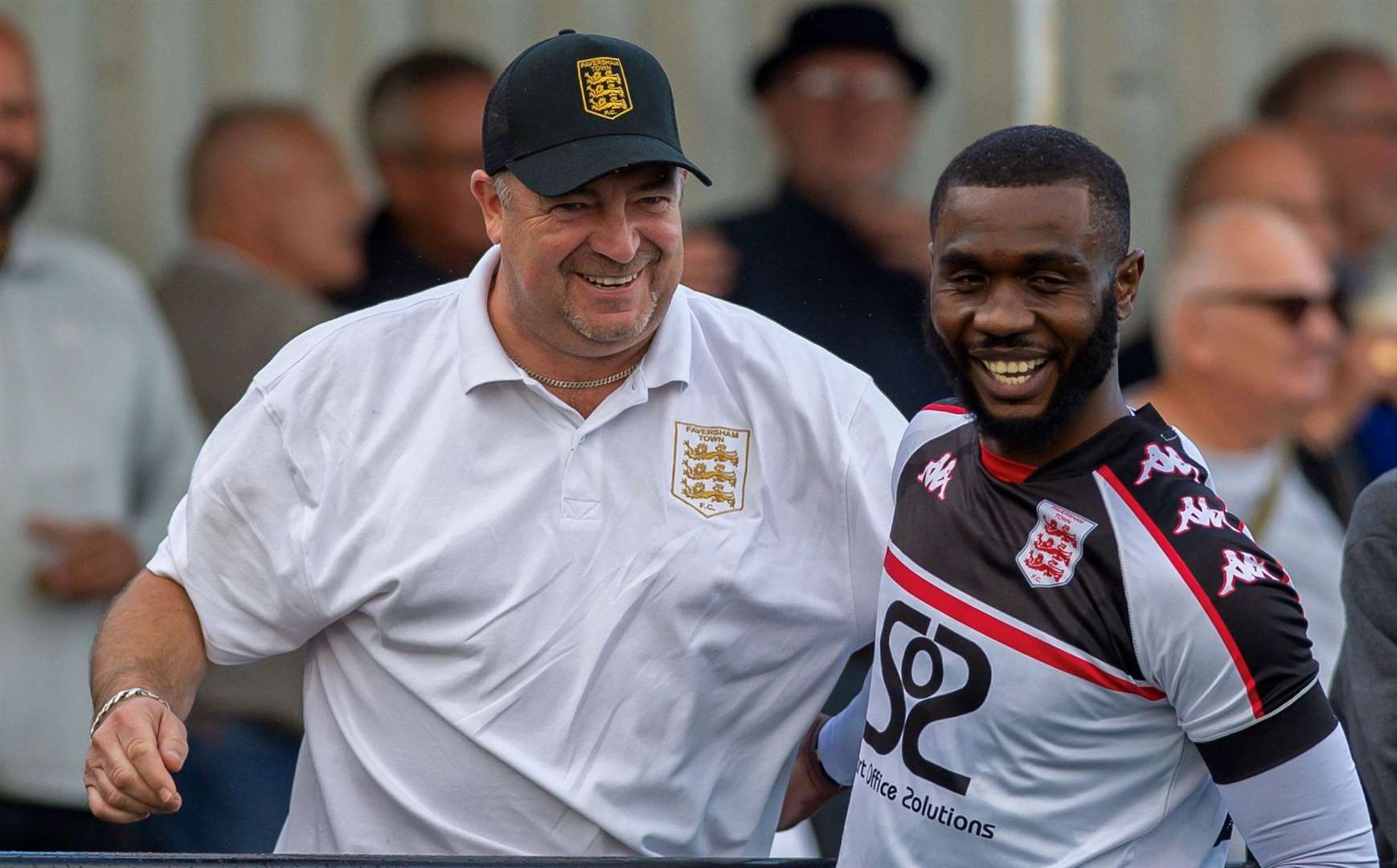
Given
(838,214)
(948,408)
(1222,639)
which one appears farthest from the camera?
(838,214)

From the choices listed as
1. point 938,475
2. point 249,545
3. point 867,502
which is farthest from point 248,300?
point 938,475

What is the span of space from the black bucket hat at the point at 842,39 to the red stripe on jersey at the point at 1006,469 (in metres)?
1.88

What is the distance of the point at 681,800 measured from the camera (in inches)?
92.0

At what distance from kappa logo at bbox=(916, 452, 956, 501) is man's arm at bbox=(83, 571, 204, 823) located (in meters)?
0.83

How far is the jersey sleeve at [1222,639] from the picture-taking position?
172 centimetres

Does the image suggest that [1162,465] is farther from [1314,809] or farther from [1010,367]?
[1314,809]

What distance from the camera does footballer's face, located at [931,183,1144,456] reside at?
183 centimetres

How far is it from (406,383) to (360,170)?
4.81 feet

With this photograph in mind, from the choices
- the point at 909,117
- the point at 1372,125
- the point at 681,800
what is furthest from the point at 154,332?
the point at 1372,125

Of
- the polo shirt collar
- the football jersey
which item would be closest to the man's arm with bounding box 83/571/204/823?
the polo shirt collar

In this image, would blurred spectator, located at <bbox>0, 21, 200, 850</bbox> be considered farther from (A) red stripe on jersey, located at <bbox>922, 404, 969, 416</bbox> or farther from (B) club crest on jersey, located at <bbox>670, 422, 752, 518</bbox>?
(A) red stripe on jersey, located at <bbox>922, 404, 969, 416</bbox>

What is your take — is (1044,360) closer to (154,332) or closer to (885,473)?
(885,473)

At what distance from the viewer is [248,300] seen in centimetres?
359

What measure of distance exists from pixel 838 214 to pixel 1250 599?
75.0 inches
